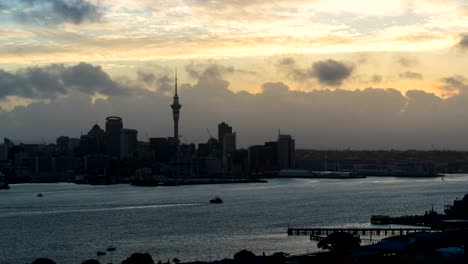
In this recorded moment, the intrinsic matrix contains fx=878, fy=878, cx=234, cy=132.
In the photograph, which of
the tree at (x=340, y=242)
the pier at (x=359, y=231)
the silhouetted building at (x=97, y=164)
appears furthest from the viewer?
the silhouetted building at (x=97, y=164)

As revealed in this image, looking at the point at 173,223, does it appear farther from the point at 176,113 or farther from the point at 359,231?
the point at 176,113

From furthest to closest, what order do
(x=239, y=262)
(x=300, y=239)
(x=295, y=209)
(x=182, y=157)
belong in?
1. (x=182, y=157)
2. (x=295, y=209)
3. (x=300, y=239)
4. (x=239, y=262)

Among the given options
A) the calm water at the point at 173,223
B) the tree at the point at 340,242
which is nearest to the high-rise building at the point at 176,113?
the calm water at the point at 173,223

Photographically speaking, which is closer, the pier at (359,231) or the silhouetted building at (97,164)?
the pier at (359,231)

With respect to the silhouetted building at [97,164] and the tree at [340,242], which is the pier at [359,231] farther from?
the silhouetted building at [97,164]

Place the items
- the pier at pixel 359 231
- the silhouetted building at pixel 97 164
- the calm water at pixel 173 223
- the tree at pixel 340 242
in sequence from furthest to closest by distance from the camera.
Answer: the silhouetted building at pixel 97 164, the pier at pixel 359 231, the calm water at pixel 173 223, the tree at pixel 340 242

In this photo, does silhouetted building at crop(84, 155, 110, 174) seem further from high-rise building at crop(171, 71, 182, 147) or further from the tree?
the tree

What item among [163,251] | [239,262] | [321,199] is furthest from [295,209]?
[239,262]

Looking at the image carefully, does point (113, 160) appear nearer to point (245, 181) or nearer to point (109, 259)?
point (245, 181)

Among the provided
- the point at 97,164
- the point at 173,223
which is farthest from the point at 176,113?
the point at 173,223

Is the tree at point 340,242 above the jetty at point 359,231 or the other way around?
above

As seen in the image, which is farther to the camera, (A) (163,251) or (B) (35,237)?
(B) (35,237)
